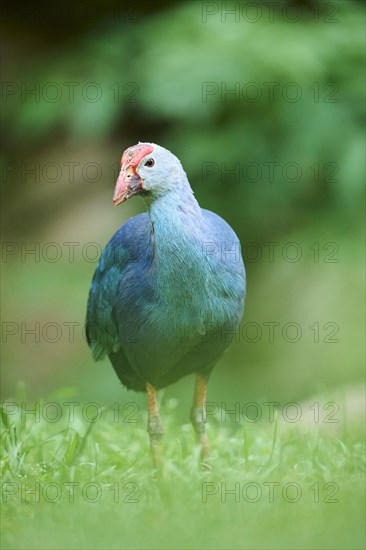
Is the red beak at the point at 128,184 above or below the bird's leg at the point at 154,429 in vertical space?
above

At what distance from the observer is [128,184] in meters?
4.33

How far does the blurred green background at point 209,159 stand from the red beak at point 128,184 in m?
2.58

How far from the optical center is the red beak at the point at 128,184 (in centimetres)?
431

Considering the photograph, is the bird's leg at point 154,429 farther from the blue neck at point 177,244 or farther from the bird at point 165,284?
the blue neck at point 177,244

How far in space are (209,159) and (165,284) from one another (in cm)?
272

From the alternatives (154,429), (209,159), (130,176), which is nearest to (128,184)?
(130,176)

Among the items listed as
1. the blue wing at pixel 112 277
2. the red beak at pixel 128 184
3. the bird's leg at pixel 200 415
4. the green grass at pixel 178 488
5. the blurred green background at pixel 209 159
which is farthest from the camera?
the blurred green background at pixel 209 159

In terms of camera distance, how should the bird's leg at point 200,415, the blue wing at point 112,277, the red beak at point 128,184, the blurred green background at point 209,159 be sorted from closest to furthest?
the red beak at point 128,184 → the blue wing at point 112,277 → the bird's leg at point 200,415 → the blurred green background at point 209,159

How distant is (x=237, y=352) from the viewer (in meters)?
8.34

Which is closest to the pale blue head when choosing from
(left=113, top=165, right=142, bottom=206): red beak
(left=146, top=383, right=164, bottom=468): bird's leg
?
(left=113, top=165, right=142, bottom=206): red beak

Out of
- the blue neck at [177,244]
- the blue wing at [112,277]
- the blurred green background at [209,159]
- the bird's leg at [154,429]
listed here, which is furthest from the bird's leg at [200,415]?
the blurred green background at [209,159]

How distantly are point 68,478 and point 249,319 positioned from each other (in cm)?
383

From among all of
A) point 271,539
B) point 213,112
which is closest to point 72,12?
point 213,112

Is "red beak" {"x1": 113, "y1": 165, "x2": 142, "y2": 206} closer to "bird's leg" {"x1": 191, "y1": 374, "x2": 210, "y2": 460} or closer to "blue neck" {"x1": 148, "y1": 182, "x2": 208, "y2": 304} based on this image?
"blue neck" {"x1": 148, "y1": 182, "x2": 208, "y2": 304}
